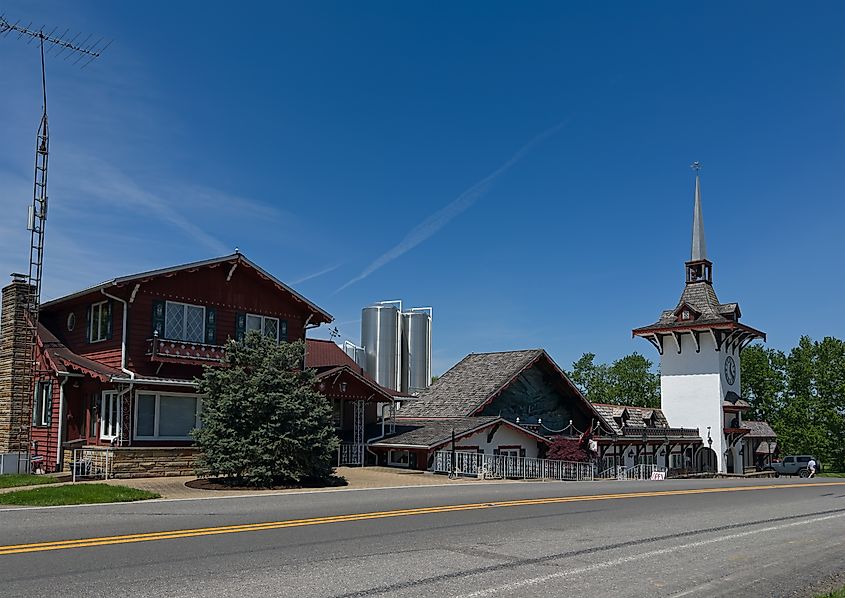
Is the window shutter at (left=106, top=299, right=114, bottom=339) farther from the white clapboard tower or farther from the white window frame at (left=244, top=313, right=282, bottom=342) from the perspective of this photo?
the white clapboard tower

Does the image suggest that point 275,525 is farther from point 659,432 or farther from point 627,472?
point 659,432

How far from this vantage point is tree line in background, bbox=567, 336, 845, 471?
7656 centimetres

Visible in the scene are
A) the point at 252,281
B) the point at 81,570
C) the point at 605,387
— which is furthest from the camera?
the point at 605,387

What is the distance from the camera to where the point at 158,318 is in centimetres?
2891

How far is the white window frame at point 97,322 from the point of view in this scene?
29.6 metres

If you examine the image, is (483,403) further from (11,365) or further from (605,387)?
(605,387)

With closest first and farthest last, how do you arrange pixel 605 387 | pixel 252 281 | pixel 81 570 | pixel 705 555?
pixel 81 570 < pixel 705 555 < pixel 252 281 < pixel 605 387

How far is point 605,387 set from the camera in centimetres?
9488

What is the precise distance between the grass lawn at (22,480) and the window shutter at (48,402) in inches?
193

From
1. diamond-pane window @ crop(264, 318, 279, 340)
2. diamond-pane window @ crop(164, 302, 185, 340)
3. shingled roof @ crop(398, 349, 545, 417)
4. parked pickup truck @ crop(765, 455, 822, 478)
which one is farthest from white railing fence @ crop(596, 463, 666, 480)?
diamond-pane window @ crop(164, 302, 185, 340)

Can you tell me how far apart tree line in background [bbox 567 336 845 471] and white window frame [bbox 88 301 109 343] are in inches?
2605

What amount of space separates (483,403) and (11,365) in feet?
68.7

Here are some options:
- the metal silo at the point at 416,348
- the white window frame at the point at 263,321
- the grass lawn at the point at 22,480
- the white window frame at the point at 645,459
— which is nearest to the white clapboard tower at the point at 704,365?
Result: the white window frame at the point at 645,459

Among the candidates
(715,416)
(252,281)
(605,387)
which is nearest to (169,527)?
(252,281)
